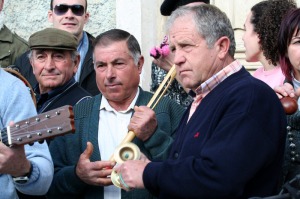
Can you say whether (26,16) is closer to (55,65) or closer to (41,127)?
(55,65)

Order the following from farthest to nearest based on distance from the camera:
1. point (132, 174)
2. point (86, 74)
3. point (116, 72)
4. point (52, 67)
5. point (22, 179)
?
point (86, 74)
point (52, 67)
point (116, 72)
point (22, 179)
point (132, 174)

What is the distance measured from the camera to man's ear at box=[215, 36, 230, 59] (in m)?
3.61

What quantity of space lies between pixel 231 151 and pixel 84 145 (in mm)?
1360

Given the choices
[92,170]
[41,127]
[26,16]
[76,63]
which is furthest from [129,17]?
[41,127]

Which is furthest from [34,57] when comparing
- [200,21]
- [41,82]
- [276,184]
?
[276,184]

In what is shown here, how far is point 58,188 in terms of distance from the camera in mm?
4387

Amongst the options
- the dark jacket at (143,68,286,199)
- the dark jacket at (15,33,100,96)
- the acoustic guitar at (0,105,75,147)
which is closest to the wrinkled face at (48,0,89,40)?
the dark jacket at (15,33,100,96)

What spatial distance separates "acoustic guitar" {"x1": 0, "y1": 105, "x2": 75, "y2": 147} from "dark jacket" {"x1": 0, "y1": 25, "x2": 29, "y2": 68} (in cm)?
291

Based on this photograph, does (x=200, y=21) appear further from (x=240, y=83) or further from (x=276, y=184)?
(x=276, y=184)

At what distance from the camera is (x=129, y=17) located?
730cm

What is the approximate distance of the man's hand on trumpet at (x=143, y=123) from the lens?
13.8 feet

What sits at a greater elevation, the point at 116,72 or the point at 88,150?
the point at 116,72

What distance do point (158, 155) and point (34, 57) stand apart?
57.7 inches

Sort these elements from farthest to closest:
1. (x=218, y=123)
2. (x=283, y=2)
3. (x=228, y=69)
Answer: (x=283, y=2), (x=228, y=69), (x=218, y=123)
